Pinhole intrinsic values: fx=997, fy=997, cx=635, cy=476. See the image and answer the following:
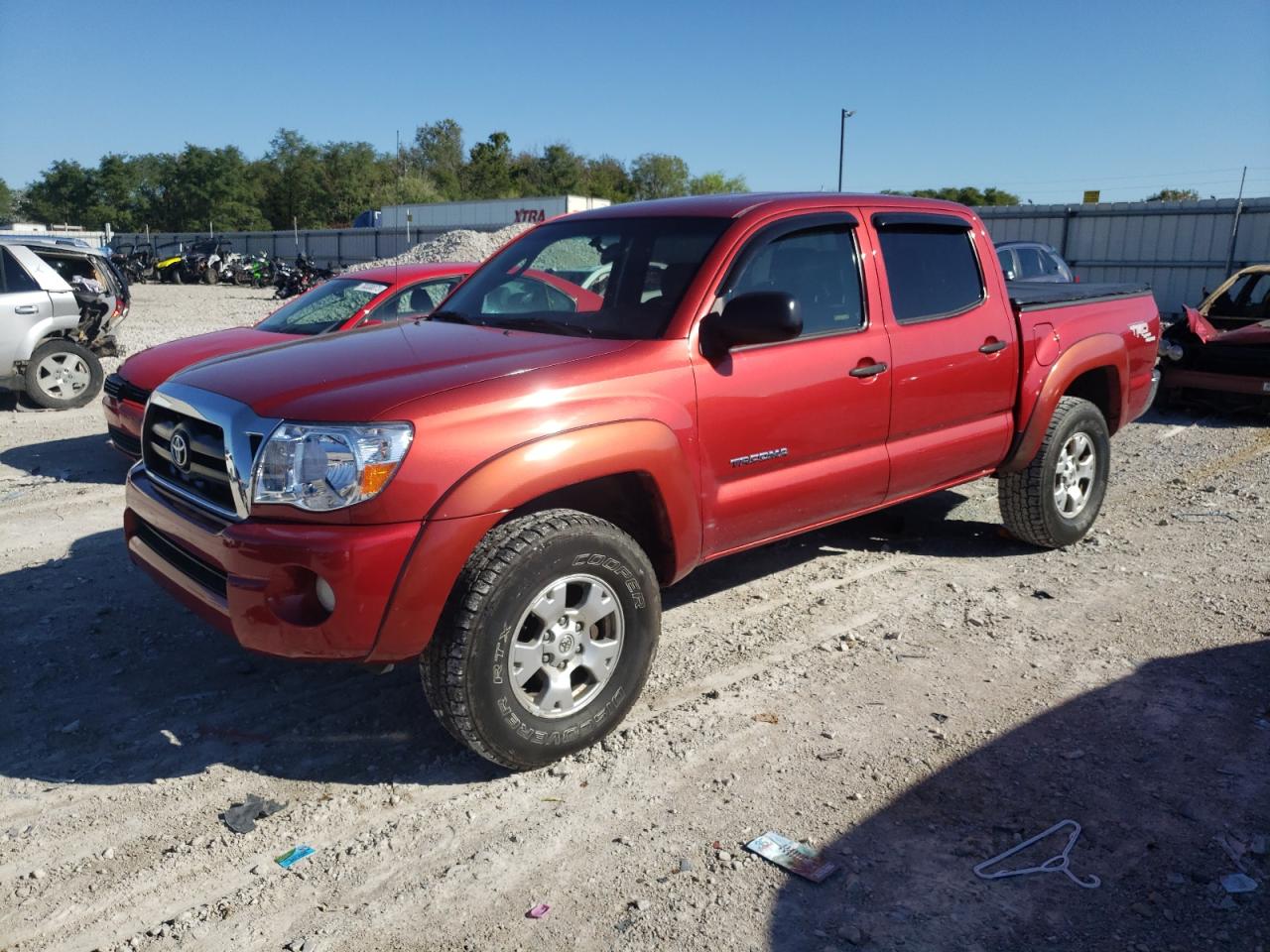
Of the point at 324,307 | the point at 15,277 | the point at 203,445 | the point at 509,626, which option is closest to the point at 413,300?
the point at 324,307

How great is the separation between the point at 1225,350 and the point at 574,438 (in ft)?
30.4

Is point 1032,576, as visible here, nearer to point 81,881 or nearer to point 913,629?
point 913,629

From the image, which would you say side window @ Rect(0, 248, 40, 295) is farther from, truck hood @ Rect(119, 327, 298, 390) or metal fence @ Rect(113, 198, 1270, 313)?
metal fence @ Rect(113, 198, 1270, 313)

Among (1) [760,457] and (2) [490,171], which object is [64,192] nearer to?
(2) [490,171]

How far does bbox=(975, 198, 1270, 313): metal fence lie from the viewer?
68.2 feet

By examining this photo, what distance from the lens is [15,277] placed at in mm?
9992

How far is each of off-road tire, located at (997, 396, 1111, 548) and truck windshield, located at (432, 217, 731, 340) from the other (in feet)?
8.45

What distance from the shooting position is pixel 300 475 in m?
3.12

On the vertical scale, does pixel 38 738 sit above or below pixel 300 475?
below

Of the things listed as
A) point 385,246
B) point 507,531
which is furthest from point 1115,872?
point 385,246

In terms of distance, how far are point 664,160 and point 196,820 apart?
92.1 m

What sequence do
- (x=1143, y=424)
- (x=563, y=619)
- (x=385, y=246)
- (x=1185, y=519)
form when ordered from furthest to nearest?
(x=385, y=246)
(x=1143, y=424)
(x=1185, y=519)
(x=563, y=619)

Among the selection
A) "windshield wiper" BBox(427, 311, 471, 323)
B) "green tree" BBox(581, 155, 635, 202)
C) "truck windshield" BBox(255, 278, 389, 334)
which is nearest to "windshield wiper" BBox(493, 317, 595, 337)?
"windshield wiper" BBox(427, 311, 471, 323)

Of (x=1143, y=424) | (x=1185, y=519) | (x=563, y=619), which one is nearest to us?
(x=563, y=619)
